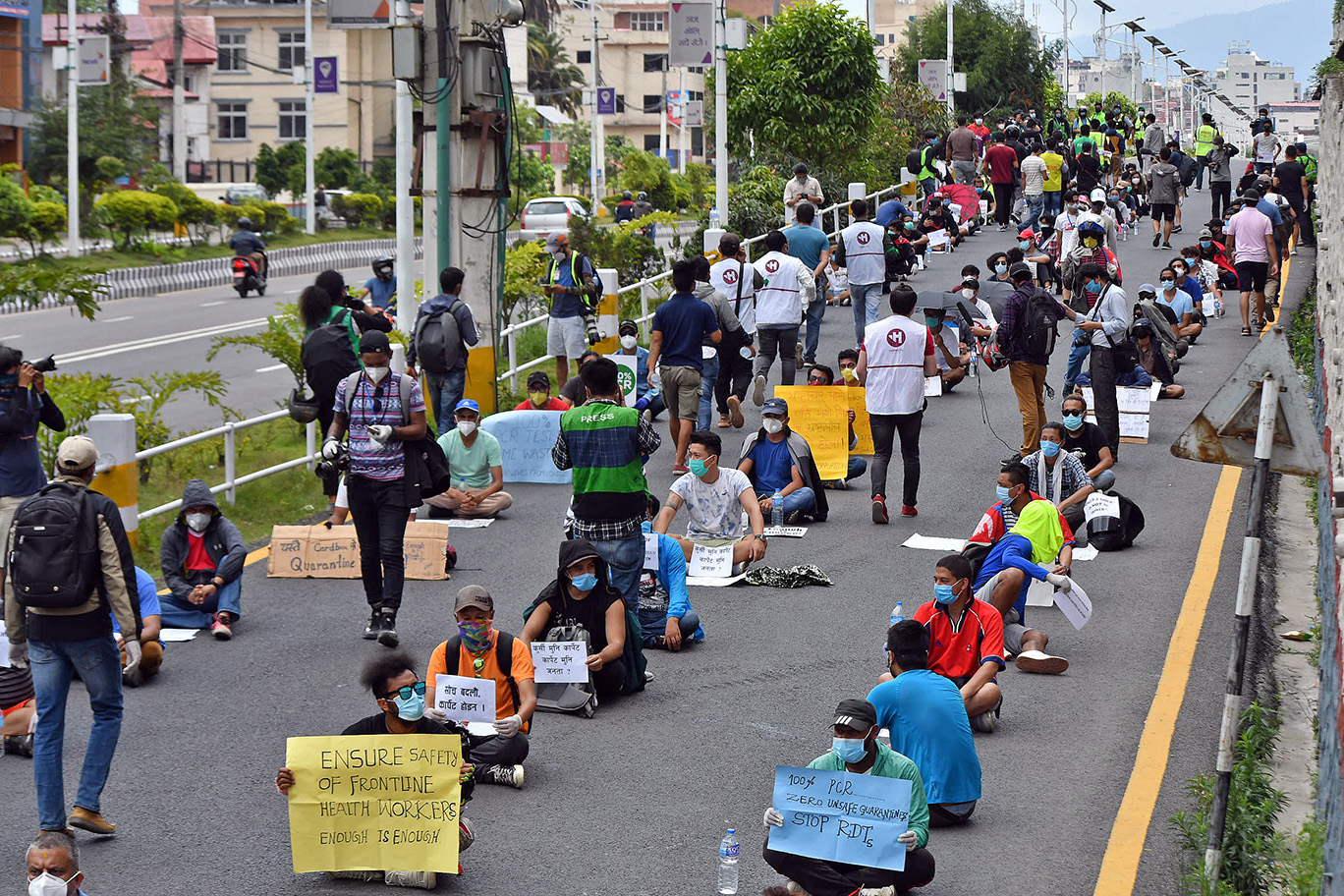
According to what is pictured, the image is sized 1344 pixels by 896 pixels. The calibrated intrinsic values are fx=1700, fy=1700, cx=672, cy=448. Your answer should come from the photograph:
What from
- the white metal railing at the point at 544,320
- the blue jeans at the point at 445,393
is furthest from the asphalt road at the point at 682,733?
the white metal railing at the point at 544,320

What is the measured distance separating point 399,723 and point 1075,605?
532 centimetres

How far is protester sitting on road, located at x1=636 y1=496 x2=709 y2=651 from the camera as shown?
37.3 feet

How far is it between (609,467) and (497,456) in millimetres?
4791

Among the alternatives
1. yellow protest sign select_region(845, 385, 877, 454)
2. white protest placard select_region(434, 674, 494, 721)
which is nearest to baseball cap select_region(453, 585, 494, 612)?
white protest placard select_region(434, 674, 494, 721)

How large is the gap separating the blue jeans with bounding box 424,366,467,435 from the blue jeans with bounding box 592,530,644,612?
5745 mm

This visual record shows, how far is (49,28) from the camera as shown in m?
57.9

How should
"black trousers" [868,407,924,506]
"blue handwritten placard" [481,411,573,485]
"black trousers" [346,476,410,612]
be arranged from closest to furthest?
"black trousers" [346,476,410,612] → "black trousers" [868,407,924,506] → "blue handwritten placard" [481,411,573,485]

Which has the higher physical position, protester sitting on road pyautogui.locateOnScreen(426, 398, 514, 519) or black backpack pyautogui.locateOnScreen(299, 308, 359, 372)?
black backpack pyautogui.locateOnScreen(299, 308, 359, 372)

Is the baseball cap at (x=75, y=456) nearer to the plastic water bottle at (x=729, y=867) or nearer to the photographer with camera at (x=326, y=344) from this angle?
the plastic water bottle at (x=729, y=867)

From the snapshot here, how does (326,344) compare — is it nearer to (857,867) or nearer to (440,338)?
(440,338)

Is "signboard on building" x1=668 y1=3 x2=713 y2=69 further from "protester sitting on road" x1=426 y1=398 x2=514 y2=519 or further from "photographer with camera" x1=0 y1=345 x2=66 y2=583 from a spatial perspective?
"photographer with camera" x1=0 y1=345 x2=66 y2=583

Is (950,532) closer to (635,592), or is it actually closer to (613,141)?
(635,592)

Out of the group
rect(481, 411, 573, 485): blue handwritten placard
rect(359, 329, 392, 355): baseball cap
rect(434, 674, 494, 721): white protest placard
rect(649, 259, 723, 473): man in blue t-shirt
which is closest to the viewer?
rect(434, 674, 494, 721): white protest placard

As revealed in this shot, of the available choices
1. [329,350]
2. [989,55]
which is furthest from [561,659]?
[989,55]
